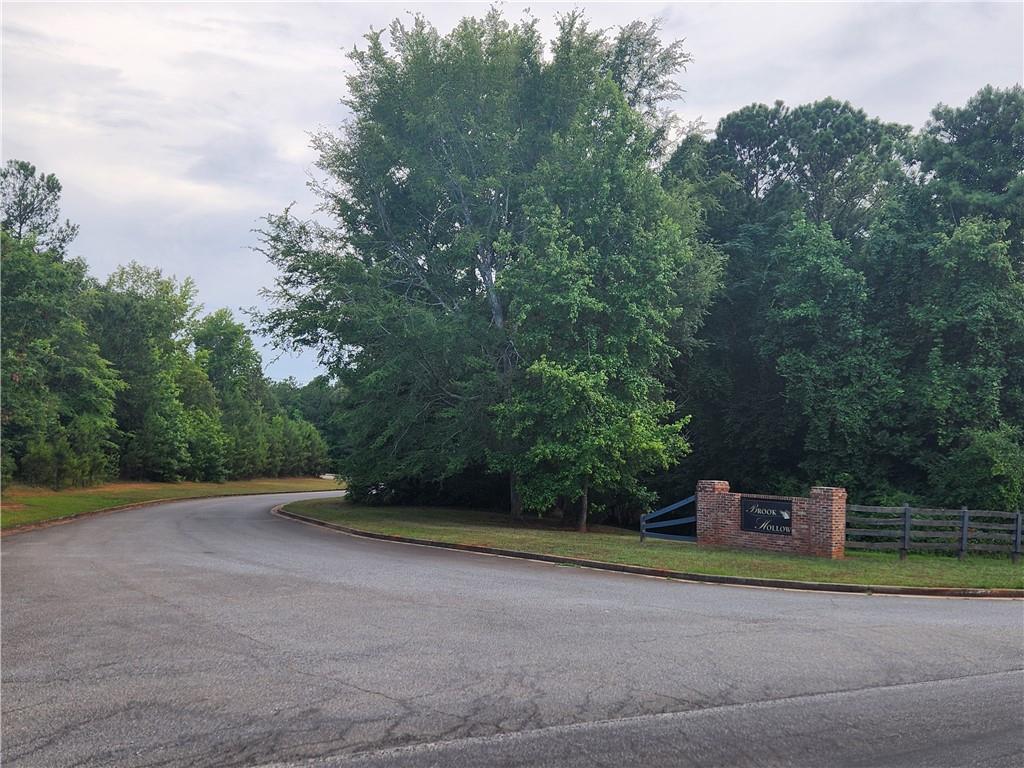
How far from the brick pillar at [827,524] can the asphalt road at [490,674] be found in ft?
16.8

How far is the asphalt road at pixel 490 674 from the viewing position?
5.52m

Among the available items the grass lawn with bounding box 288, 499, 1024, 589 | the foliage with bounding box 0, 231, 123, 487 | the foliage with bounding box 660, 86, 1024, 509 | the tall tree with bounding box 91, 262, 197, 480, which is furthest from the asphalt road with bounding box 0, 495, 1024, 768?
the tall tree with bounding box 91, 262, 197, 480

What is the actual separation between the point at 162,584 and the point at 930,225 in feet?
96.3

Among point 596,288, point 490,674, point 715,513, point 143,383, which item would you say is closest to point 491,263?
point 596,288

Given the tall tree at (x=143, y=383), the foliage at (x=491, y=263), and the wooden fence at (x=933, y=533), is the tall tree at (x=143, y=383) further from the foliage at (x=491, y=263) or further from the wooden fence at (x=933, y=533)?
the wooden fence at (x=933, y=533)

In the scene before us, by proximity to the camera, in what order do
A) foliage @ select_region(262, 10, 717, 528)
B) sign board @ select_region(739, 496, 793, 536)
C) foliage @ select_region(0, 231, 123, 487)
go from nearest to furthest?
sign board @ select_region(739, 496, 793, 536)
foliage @ select_region(262, 10, 717, 528)
foliage @ select_region(0, 231, 123, 487)

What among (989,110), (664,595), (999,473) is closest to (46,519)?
(664,595)

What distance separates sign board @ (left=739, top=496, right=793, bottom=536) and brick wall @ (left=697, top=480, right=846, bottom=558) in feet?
0.30

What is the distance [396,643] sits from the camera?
8547mm

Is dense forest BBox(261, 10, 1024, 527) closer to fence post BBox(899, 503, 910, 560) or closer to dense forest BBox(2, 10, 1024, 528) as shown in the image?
dense forest BBox(2, 10, 1024, 528)

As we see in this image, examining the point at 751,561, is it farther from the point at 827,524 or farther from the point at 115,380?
→ the point at 115,380

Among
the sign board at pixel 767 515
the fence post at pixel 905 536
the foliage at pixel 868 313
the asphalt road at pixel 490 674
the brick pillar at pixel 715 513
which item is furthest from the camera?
the foliage at pixel 868 313

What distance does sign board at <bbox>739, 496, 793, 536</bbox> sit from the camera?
62.3 ft

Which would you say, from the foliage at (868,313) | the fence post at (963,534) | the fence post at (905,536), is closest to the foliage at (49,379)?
the foliage at (868,313)
